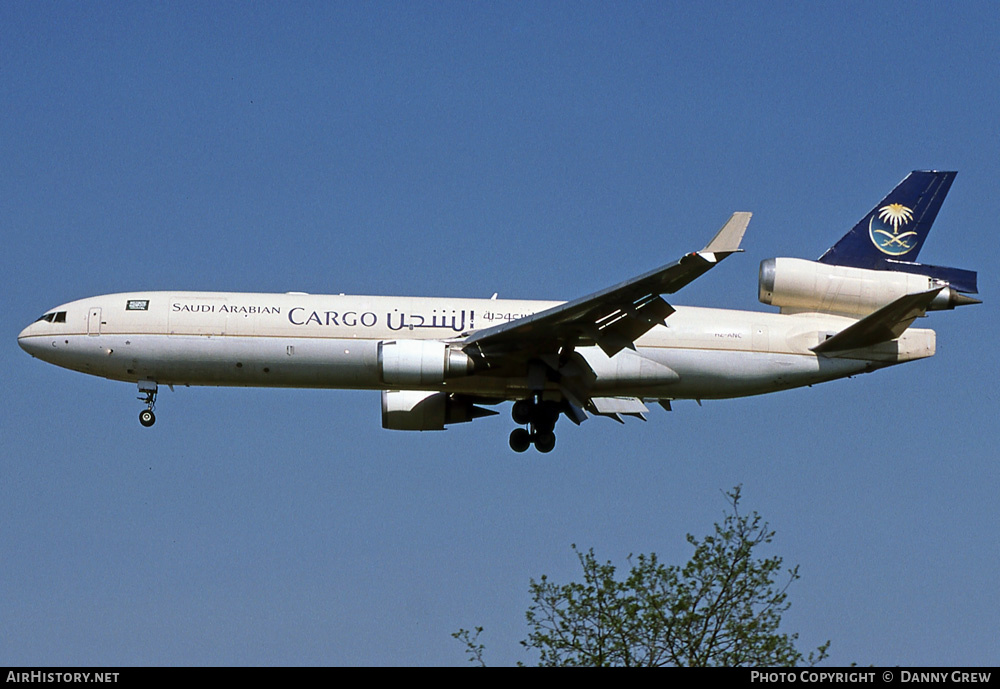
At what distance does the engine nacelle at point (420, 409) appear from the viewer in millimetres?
38469

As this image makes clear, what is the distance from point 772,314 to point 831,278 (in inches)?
77.7

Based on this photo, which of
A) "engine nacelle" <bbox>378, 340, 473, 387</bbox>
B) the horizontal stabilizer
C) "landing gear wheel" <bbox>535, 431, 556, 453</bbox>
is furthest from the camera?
"landing gear wheel" <bbox>535, 431, 556, 453</bbox>

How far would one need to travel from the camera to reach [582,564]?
95.9 ft

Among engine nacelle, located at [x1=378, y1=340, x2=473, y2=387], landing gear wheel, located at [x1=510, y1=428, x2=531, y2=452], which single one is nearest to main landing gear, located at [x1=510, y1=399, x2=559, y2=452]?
landing gear wheel, located at [x1=510, y1=428, x2=531, y2=452]

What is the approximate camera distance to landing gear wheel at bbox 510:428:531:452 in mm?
36844

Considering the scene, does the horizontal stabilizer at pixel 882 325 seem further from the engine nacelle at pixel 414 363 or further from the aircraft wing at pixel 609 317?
the engine nacelle at pixel 414 363

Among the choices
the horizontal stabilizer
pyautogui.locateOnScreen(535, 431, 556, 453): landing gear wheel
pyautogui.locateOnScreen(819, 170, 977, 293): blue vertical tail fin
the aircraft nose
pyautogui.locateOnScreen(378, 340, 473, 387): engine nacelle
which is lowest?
pyautogui.locateOnScreen(535, 431, 556, 453): landing gear wheel

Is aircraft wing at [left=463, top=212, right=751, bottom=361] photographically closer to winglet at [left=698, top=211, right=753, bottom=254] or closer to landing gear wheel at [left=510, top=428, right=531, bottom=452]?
winglet at [left=698, top=211, right=753, bottom=254]

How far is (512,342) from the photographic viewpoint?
34406 mm

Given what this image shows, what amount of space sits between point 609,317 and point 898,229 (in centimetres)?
1125

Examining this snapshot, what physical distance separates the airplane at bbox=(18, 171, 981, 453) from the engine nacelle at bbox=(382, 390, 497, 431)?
5cm

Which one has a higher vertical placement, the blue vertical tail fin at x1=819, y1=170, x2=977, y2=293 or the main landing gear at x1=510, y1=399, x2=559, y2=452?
the blue vertical tail fin at x1=819, y1=170, x2=977, y2=293

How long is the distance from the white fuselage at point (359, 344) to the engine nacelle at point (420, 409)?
1.62 m
